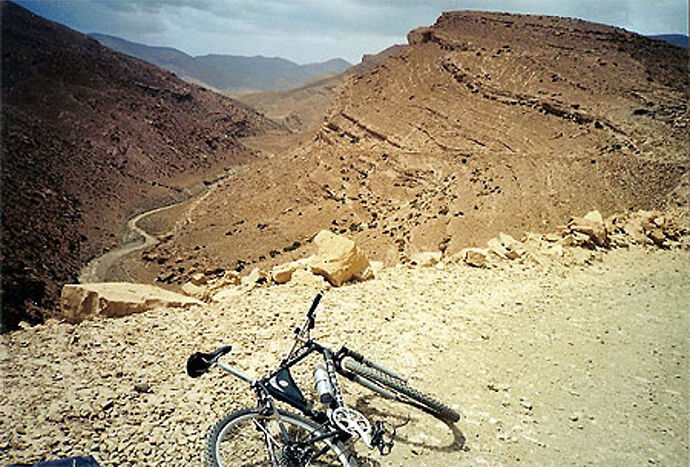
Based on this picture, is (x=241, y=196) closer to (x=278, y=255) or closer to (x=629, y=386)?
(x=278, y=255)

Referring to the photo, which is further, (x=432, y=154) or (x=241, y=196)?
(x=241, y=196)

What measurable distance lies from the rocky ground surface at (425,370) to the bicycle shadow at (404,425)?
16 mm

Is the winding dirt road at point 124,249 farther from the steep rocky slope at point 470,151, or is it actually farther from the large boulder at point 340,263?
the large boulder at point 340,263

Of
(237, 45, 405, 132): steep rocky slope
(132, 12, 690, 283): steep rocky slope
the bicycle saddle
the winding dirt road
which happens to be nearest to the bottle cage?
the bicycle saddle

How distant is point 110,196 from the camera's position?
31984 mm

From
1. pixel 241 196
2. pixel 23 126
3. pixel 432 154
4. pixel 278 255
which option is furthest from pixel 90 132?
pixel 432 154

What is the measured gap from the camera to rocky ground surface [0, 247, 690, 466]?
378 centimetres

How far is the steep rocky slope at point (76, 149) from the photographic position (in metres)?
21.3

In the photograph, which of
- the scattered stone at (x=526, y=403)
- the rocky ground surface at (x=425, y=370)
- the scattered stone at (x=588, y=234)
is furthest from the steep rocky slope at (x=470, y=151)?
the scattered stone at (x=526, y=403)

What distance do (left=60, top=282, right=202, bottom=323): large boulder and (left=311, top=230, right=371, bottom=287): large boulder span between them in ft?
7.59

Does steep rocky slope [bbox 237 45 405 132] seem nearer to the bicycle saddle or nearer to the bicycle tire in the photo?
the bicycle tire

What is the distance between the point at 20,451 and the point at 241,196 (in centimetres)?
2487

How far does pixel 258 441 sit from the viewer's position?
354 centimetres

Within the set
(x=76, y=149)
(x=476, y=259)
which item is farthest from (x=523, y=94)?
(x=76, y=149)
